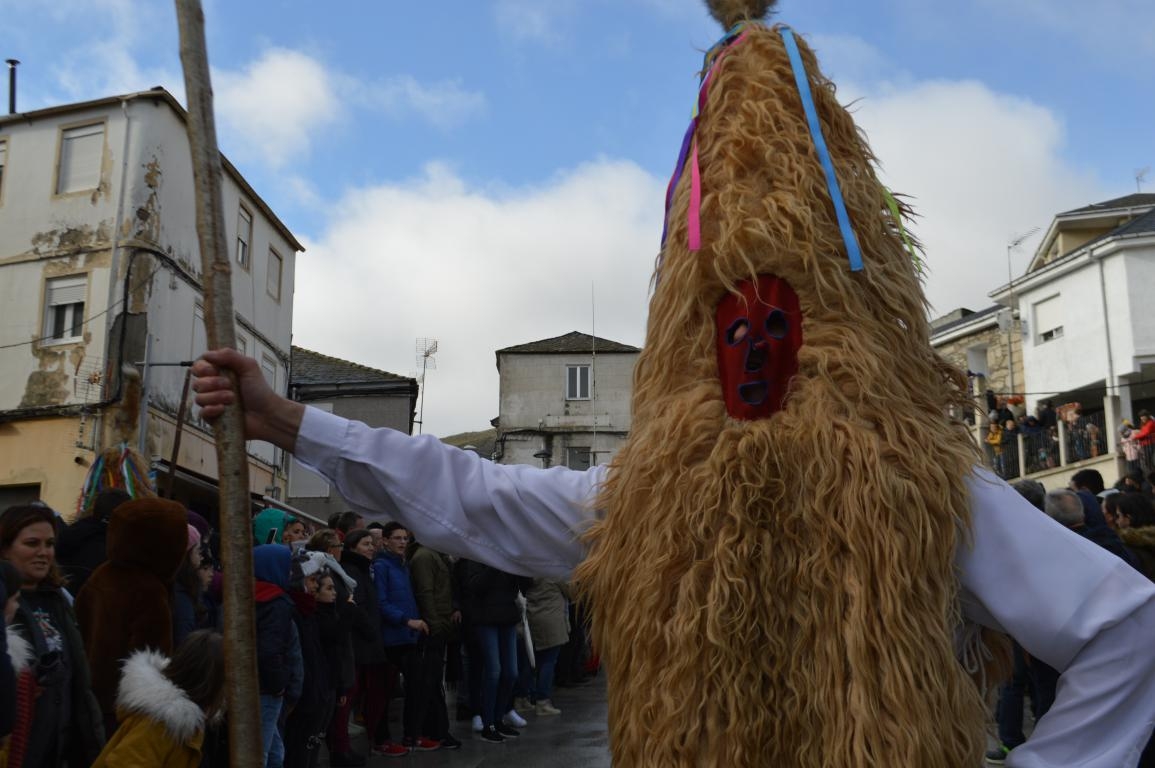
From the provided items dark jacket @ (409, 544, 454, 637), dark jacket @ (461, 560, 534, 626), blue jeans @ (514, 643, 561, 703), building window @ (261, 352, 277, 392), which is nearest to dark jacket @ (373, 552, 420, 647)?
dark jacket @ (409, 544, 454, 637)

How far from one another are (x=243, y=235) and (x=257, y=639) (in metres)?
22.1

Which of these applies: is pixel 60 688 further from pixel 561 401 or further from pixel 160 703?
pixel 561 401

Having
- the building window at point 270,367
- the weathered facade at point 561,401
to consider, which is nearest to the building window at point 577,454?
the weathered facade at point 561,401

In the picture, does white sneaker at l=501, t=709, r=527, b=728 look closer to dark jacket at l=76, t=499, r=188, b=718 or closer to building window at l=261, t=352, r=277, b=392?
dark jacket at l=76, t=499, r=188, b=718

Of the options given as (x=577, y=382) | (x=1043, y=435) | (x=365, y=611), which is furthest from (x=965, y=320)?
(x=365, y=611)

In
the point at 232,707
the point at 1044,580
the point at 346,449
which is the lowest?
the point at 232,707

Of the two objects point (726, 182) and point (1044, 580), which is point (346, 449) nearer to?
point (726, 182)

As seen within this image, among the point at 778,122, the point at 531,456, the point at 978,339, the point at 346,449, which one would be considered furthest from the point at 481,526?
the point at 531,456

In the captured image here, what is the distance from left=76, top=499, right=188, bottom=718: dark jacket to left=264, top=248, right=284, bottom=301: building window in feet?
76.2

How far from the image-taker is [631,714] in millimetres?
2146

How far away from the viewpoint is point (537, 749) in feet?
30.3

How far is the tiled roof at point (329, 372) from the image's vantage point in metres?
32.8

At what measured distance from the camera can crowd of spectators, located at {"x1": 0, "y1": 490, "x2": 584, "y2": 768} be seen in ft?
14.3

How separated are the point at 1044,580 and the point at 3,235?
964 inches
